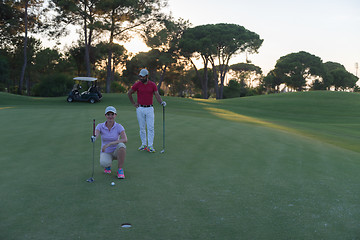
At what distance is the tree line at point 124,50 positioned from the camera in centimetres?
4756

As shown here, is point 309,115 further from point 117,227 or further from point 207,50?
point 117,227

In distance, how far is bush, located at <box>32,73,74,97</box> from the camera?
4444cm

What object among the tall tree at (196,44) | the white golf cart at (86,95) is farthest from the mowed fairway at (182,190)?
the tall tree at (196,44)

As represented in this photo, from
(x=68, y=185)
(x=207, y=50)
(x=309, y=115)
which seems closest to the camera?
(x=68, y=185)

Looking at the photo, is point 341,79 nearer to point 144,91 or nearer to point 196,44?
point 196,44

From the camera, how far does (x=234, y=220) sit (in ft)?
17.3

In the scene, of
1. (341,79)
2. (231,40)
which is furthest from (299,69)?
(231,40)

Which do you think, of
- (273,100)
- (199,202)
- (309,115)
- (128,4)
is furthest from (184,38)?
(199,202)

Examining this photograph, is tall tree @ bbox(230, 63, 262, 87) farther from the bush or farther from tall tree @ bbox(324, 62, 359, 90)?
the bush

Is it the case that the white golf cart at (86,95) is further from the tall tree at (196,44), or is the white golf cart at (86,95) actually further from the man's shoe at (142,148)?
the tall tree at (196,44)

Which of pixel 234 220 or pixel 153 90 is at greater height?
pixel 153 90

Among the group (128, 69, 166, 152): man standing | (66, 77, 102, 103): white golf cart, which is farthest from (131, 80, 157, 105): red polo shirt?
(66, 77, 102, 103): white golf cart

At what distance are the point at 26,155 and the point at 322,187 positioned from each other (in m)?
7.49

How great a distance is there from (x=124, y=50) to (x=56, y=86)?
2419cm
